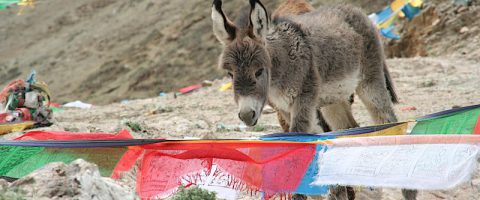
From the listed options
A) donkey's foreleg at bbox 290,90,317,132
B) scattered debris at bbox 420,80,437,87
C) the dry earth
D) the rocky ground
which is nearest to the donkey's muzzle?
donkey's foreleg at bbox 290,90,317,132

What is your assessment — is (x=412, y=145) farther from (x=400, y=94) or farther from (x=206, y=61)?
(x=206, y=61)

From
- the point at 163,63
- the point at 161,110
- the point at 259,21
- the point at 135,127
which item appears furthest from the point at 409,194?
the point at 163,63

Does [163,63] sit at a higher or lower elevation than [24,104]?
lower

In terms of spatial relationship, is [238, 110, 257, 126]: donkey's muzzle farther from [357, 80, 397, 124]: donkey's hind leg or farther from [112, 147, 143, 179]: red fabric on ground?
[357, 80, 397, 124]: donkey's hind leg

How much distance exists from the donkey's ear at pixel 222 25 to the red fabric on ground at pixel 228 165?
1.69 meters

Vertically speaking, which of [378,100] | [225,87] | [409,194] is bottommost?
[225,87]

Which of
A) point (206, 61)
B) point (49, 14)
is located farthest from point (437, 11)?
point (49, 14)

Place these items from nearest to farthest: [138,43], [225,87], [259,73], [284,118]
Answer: [259,73] < [284,118] < [225,87] < [138,43]

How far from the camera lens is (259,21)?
224 inches

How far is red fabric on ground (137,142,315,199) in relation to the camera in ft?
13.0

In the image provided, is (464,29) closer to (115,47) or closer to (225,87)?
(225,87)

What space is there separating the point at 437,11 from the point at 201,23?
11.6m

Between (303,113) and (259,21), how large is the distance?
89 centimetres

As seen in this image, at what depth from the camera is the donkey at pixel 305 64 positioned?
5.42 m
